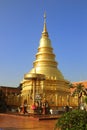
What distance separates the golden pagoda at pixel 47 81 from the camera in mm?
43125

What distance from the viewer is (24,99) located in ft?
140

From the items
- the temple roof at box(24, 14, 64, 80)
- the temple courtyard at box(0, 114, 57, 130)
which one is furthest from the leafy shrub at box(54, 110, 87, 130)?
the temple roof at box(24, 14, 64, 80)

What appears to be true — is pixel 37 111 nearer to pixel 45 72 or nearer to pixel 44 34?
pixel 45 72

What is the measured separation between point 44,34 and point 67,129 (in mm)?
43611

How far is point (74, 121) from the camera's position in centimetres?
895

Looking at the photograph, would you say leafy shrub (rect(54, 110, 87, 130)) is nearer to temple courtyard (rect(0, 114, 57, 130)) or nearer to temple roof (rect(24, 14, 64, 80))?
temple courtyard (rect(0, 114, 57, 130))

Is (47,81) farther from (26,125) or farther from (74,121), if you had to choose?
(74,121)

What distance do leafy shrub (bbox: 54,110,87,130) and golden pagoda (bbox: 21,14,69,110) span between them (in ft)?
97.5

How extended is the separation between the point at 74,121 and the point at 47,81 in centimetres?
3649

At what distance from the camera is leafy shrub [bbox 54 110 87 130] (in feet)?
28.6

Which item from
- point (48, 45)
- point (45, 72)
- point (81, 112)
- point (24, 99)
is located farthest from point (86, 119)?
point (48, 45)

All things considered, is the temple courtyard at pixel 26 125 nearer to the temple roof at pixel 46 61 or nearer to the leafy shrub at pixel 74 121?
the leafy shrub at pixel 74 121

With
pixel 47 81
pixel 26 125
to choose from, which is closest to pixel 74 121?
pixel 26 125

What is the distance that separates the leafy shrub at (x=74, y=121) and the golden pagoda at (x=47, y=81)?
29721mm
